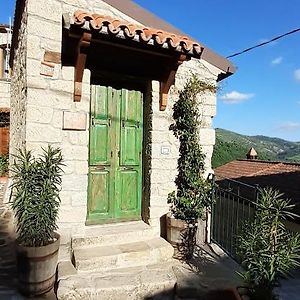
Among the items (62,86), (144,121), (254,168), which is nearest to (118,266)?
(144,121)

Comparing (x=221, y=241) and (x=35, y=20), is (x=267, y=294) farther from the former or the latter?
(x=35, y=20)

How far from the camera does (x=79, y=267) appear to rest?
3.67m

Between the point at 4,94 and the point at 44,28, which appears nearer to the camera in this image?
the point at 44,28

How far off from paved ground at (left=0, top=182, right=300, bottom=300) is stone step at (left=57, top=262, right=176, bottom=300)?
23cm

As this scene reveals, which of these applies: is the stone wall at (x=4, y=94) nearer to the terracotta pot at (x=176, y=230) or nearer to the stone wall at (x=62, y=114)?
the stone wall at (x=62, y=114)

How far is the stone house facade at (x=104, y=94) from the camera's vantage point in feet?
12.5

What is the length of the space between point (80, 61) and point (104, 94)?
2.68ft

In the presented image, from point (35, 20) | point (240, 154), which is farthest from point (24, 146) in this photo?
point (240, 154)

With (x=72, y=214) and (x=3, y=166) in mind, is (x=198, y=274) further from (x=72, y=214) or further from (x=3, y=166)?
(x=3, y=166)

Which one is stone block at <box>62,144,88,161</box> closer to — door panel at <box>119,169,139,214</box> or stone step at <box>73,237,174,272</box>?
door panel at <box>119,169,139,214</box>

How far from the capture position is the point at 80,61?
3893 millimetres

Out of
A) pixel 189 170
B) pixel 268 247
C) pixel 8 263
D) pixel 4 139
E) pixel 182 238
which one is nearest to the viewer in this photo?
pixel 268 247

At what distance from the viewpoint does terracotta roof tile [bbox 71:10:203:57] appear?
344cm

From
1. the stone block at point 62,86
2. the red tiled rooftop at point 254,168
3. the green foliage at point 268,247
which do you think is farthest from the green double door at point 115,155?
the red tiled rooftop at point 254,168
